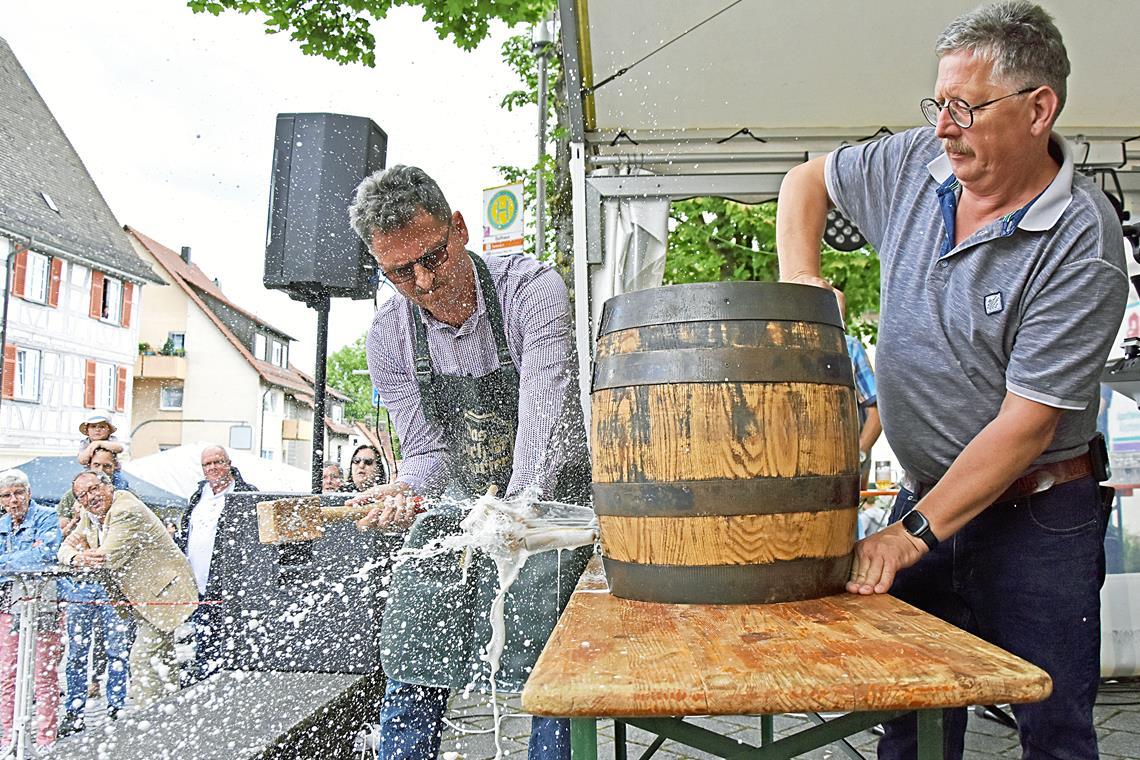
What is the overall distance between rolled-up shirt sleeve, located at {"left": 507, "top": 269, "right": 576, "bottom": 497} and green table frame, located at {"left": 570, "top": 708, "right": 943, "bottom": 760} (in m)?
1.27

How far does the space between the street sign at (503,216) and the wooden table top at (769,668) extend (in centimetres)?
548

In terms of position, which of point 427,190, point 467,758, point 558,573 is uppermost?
point 427,190

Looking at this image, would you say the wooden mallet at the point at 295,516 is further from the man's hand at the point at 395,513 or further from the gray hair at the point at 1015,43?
the gray hair at the point at 1015,43

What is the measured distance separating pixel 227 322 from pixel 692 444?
46.8 metres

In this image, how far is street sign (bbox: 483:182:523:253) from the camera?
651cm

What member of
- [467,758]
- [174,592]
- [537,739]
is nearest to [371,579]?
[467,758]

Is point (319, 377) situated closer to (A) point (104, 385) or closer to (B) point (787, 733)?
(B) point (787, 733)

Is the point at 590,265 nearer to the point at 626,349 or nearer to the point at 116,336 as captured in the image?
the point at 626,349

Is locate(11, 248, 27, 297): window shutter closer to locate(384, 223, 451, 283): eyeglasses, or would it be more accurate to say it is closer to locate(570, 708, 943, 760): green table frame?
locate(384, 223, 451, 283): eyeglasses

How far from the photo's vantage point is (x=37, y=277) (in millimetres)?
26125

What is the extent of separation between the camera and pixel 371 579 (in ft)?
14.8

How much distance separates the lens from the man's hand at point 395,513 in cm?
248

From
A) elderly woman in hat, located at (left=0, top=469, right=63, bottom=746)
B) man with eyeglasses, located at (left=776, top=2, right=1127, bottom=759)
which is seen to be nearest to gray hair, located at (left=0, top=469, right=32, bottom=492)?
elderly woman in hat, located at (left=0, top=469, right=63, bottom=746)

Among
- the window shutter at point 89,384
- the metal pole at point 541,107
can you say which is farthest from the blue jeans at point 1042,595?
the window shutter at point 89,384
